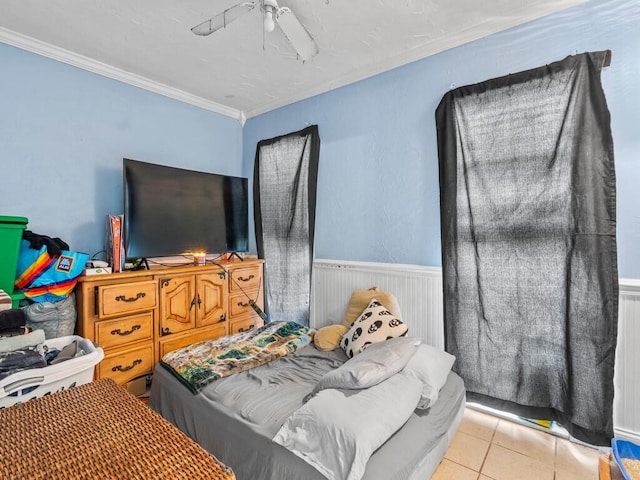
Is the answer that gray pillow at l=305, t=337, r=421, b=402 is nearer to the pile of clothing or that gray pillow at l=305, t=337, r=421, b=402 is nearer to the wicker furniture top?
the wicker furniture top

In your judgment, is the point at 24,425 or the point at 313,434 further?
the point at 313,434

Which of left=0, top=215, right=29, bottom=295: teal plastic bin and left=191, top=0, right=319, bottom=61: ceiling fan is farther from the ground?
left=191, top=0, right=319, bottom=61: ceiling fan

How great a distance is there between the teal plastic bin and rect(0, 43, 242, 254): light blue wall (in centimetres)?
48

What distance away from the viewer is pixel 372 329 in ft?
7.33

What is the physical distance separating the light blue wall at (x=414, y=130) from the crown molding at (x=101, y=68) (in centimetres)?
63

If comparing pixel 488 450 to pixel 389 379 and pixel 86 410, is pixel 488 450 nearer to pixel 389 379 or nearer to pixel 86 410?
pixel 389 379

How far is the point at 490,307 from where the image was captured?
2076 mm

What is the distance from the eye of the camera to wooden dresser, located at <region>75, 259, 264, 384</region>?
7.30 feet

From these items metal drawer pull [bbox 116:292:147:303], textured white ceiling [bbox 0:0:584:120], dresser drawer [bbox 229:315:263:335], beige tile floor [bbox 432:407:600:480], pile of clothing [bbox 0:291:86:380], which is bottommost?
beige tile floor [bbox 432:407:600:480]

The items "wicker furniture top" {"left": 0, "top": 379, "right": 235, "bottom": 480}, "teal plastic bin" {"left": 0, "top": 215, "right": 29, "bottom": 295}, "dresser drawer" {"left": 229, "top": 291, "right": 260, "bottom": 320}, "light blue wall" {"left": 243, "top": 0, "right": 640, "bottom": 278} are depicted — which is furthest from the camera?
"dresser drawer" {"left": 229, "top": 291, "right": 260, "bottom": 320}

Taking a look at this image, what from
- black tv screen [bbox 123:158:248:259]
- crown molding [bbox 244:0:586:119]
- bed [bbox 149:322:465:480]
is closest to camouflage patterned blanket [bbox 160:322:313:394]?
bed [bbox 149:322:465:480]

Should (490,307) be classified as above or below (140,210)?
below

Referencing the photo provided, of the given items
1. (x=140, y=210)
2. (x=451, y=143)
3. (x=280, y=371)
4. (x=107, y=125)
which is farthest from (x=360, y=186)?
(x=107, y=125)

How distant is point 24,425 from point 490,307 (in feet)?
7.39
